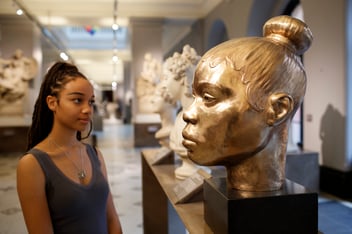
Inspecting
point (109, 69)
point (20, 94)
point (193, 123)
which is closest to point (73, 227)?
point (193, 123)

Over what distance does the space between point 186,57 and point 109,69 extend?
982 inches

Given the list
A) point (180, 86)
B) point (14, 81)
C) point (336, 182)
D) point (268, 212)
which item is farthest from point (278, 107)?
point (14, 81)

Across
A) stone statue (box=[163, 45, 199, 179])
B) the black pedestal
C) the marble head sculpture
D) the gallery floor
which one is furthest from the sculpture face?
the gallery floor

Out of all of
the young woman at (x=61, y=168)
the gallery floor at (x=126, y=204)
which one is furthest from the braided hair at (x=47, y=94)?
the gallery floor at (x=126, y=204)

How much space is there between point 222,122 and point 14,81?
9018mm

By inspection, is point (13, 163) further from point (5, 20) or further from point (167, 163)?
point (167, 163)

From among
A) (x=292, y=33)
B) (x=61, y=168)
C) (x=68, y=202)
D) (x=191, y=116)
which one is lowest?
(x=68, y=202)

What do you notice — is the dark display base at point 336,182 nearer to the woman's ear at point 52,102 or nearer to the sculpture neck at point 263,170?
the sculpture neck at point 263,170

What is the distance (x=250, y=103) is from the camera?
1189mm

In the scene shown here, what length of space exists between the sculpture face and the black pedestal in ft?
0.54

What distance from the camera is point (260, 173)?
1.31 m

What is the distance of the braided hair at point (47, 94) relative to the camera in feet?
4.58

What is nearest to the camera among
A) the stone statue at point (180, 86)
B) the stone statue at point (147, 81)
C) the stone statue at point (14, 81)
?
the stone statue at point (180, 86)

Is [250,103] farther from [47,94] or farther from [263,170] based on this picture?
[47,94]
